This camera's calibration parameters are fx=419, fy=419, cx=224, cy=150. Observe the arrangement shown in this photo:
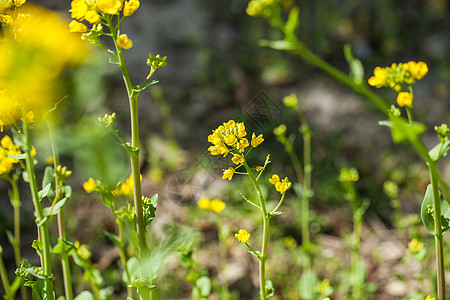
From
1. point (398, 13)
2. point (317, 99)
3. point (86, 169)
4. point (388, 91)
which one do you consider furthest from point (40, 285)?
point (398, 13)

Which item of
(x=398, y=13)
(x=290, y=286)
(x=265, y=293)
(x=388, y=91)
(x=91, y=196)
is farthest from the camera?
(x=398, y=13)

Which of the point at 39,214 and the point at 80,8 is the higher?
the point at 80,8

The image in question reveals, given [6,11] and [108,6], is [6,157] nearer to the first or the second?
[6,11]

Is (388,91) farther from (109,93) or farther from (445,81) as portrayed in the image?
(109,93)

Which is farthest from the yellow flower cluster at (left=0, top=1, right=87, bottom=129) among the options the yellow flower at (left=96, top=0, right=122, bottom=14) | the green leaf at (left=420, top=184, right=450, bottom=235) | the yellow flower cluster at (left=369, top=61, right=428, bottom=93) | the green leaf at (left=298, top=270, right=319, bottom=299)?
the green leaf at (left=298, top=270, right=319, bottom=299)

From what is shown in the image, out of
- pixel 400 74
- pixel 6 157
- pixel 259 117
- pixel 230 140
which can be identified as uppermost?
pixel 400 74

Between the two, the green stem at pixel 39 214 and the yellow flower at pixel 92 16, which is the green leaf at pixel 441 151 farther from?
the green stem at pixel 39 214

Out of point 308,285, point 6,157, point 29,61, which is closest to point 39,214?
point 6,157
